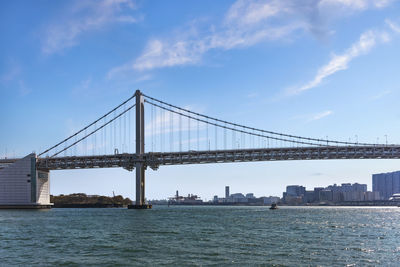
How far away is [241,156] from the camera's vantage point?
303 feet

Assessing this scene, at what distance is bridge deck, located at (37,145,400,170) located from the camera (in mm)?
91625

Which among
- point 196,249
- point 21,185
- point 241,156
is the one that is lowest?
point 196,249

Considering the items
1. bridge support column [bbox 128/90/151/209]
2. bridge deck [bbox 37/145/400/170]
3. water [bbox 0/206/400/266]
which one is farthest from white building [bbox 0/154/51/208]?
water [bbox 0/206/400/266]

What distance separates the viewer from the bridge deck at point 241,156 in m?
91.6

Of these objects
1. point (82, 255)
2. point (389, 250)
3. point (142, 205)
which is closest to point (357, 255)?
point (389, 250)

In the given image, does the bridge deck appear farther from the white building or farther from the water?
the water

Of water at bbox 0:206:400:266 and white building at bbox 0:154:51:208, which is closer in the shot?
water at bbox 0:206:400:266

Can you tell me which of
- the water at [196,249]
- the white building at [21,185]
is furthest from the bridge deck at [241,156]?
the water at [196,249]

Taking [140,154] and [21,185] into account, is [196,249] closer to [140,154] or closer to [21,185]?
[140,154]

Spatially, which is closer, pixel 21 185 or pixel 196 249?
pixel 196 249

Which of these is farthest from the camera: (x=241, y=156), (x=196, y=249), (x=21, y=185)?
(x=241, y=156)

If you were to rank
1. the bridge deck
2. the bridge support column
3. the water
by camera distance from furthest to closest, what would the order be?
1. the bridge deck
2. the bridge support column
3. the water

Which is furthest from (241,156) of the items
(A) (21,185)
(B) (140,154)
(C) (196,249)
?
(C) (196,249)

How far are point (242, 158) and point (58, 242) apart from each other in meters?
66.4
